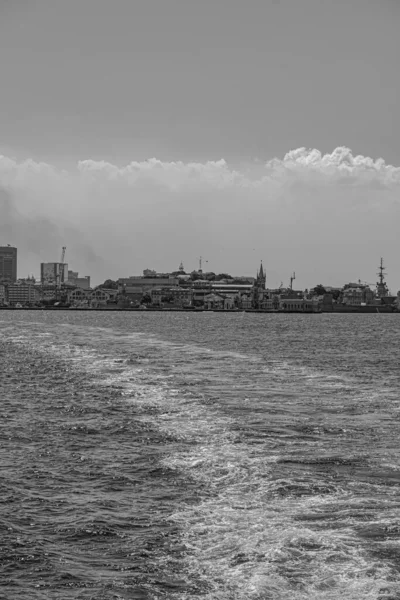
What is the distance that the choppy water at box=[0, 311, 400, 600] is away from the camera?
40.2 feet

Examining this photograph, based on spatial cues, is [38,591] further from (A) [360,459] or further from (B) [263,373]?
(B) [263,373]

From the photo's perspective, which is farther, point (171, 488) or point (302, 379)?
point (302, 379)

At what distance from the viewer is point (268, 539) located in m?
13.8

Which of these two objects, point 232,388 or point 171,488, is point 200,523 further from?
point 232,388

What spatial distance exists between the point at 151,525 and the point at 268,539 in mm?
2391

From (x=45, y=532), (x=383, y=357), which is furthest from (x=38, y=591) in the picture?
(x=383, y=357)

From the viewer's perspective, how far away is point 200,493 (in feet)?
55.9

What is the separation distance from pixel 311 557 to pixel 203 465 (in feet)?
22.7

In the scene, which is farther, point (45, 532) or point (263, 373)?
point (263, 373)

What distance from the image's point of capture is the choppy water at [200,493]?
40.2 ft

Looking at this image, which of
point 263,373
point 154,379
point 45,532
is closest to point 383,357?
point 263,373

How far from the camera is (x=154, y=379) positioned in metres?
39.3

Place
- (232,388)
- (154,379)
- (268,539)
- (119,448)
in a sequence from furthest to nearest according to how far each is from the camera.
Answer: (154,379), (232,388), (119,448), (268,539)

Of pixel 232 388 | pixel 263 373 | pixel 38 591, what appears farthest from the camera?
pixel 263 373
